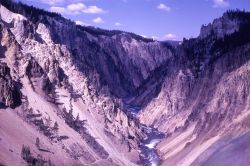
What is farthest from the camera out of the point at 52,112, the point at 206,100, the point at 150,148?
the point at 206,100

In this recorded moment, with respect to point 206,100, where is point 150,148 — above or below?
below

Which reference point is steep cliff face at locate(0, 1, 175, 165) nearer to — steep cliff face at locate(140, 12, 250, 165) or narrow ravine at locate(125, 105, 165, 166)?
narrow ravine at locate(125, 105, 165, 166)

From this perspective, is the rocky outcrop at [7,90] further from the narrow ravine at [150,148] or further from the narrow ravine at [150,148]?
the narrow ravine at [150,148]

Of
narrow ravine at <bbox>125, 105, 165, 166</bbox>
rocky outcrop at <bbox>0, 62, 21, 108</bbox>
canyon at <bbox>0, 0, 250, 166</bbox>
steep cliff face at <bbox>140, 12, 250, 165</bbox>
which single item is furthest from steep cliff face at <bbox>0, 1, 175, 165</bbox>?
steep cliff face at <bbox>140, 12, 250, 165</bbox>

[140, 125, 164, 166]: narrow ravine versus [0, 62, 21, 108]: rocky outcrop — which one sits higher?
[0, 62, 21, 108]: rocky outcrop

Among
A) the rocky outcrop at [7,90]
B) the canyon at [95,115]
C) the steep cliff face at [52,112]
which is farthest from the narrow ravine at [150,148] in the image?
the rocky outcrop at [7,90]

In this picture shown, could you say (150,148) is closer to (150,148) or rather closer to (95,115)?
(150,148)

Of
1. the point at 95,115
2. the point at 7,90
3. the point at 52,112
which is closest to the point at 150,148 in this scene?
the point at 95,115

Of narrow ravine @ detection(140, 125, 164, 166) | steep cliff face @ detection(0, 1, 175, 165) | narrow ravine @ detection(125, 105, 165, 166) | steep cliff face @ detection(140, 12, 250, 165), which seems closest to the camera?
steep cliff face @ detection(0, 1, 175, 165)

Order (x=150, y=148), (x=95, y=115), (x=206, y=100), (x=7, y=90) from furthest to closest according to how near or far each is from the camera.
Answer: (x=206, y=100)
(x=150, y=148)
(x=95, y=115)
(x=7, y=90)
